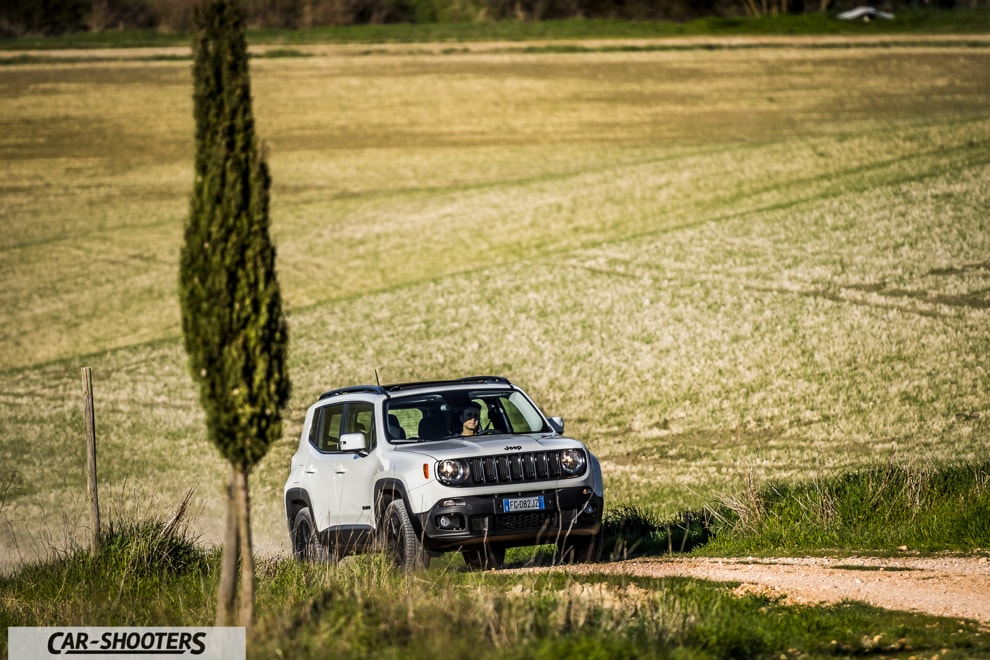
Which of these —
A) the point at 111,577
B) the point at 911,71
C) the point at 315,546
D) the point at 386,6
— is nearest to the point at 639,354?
the point at 315,546

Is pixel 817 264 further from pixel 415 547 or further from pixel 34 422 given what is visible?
pixel 415 547

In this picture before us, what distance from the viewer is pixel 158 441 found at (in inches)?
972

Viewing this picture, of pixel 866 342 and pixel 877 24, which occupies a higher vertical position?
pixel 877 24

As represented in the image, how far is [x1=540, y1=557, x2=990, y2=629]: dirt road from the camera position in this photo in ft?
34.1

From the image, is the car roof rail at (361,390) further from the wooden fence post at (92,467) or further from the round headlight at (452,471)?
the wooden fence post at (92,467)

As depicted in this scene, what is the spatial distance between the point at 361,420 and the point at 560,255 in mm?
22267

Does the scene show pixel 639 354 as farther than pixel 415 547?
Yes

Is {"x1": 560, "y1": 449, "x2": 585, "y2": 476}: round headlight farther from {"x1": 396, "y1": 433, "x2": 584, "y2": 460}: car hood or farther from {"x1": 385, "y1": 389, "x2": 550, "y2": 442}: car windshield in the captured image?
{"x1": 385, "y1": 389, "x2": 550, "y2": 442}: car windshield

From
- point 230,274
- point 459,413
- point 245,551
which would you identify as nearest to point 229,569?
point 245,551

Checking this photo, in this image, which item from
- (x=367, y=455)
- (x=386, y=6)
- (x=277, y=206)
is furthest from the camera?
(x=386, y=6)

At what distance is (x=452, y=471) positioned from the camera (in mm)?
12062

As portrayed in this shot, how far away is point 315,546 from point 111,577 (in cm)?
220

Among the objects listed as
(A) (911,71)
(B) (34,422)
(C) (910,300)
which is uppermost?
(A) (911,71)

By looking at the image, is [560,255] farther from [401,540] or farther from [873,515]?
[401,540]
